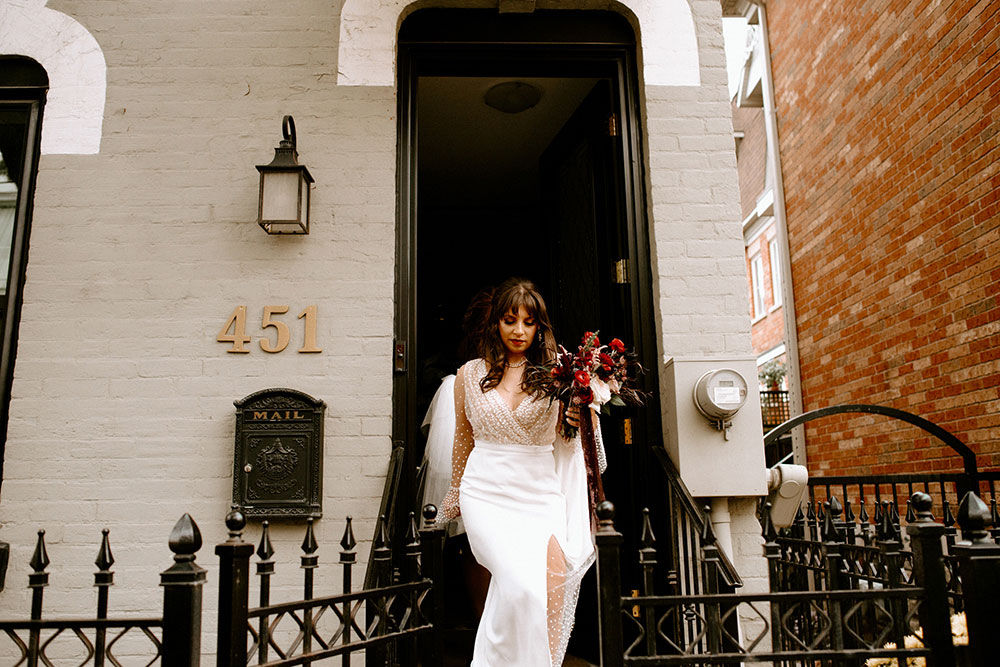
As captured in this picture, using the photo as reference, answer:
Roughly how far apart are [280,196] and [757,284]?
42.0ft

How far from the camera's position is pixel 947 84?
5.39m

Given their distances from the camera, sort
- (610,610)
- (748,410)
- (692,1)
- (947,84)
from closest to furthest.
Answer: (610,610) < (748,410) < (692,1) < (947,84)

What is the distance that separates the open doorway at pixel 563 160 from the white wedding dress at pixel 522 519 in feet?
2.21

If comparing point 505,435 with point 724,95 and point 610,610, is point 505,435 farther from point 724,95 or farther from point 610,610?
point 724,95

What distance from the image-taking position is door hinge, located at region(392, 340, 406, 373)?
154 inches

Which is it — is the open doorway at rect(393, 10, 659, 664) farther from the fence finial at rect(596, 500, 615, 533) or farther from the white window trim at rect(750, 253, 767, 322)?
the white window trim at rect(750, 253, 767, 322)

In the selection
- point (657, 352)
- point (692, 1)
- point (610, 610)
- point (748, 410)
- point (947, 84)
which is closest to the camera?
point (610, 610)

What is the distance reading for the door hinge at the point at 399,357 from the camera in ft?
12.8

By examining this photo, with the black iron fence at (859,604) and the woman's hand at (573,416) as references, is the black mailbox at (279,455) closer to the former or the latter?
the woman's hand at (573,416)

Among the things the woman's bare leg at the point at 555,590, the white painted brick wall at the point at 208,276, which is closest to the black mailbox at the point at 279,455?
the white painted brick wall at the point at 208,276

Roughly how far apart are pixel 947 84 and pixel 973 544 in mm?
4280

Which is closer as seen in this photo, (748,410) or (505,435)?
(505,435)

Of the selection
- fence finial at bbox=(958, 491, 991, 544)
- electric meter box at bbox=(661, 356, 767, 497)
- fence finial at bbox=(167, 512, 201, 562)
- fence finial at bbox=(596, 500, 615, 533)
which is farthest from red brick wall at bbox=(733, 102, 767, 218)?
fence finial at bbox=(167, 512, 201, 562)

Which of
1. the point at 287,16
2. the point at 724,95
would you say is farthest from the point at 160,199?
the point at 724,95
